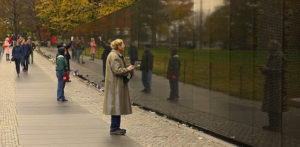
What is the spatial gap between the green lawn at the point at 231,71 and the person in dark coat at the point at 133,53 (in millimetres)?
2882

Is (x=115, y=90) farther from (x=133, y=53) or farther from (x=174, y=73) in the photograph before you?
(x=133, y=53)

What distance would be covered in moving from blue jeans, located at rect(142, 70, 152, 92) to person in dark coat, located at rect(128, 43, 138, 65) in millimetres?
943

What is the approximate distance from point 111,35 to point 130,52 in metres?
4.34

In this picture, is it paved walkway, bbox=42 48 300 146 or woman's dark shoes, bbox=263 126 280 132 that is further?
woman's dark shoes, bbox=263 126 280 132

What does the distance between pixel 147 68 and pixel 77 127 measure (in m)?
3.20

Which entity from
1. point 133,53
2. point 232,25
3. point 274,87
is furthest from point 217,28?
point 133,53

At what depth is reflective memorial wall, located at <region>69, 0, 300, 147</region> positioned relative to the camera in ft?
21.3

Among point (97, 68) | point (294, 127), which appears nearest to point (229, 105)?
point (294, 127)

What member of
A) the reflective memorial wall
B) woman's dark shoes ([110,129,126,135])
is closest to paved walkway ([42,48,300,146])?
the reflective memorial wall

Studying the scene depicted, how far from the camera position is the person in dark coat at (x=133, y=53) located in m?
13.7

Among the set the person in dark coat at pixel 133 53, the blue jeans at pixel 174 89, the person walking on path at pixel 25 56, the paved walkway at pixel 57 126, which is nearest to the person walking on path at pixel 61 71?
the paved walkway at pixel 57 126

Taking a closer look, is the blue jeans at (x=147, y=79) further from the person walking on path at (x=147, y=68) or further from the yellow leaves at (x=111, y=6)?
the yellow leaves at (x=111, y=6)

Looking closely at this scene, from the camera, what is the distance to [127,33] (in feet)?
49.6

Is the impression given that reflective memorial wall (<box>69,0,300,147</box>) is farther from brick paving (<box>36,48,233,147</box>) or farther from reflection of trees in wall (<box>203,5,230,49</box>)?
brick paving (<box>36,48,233,147</box>)
